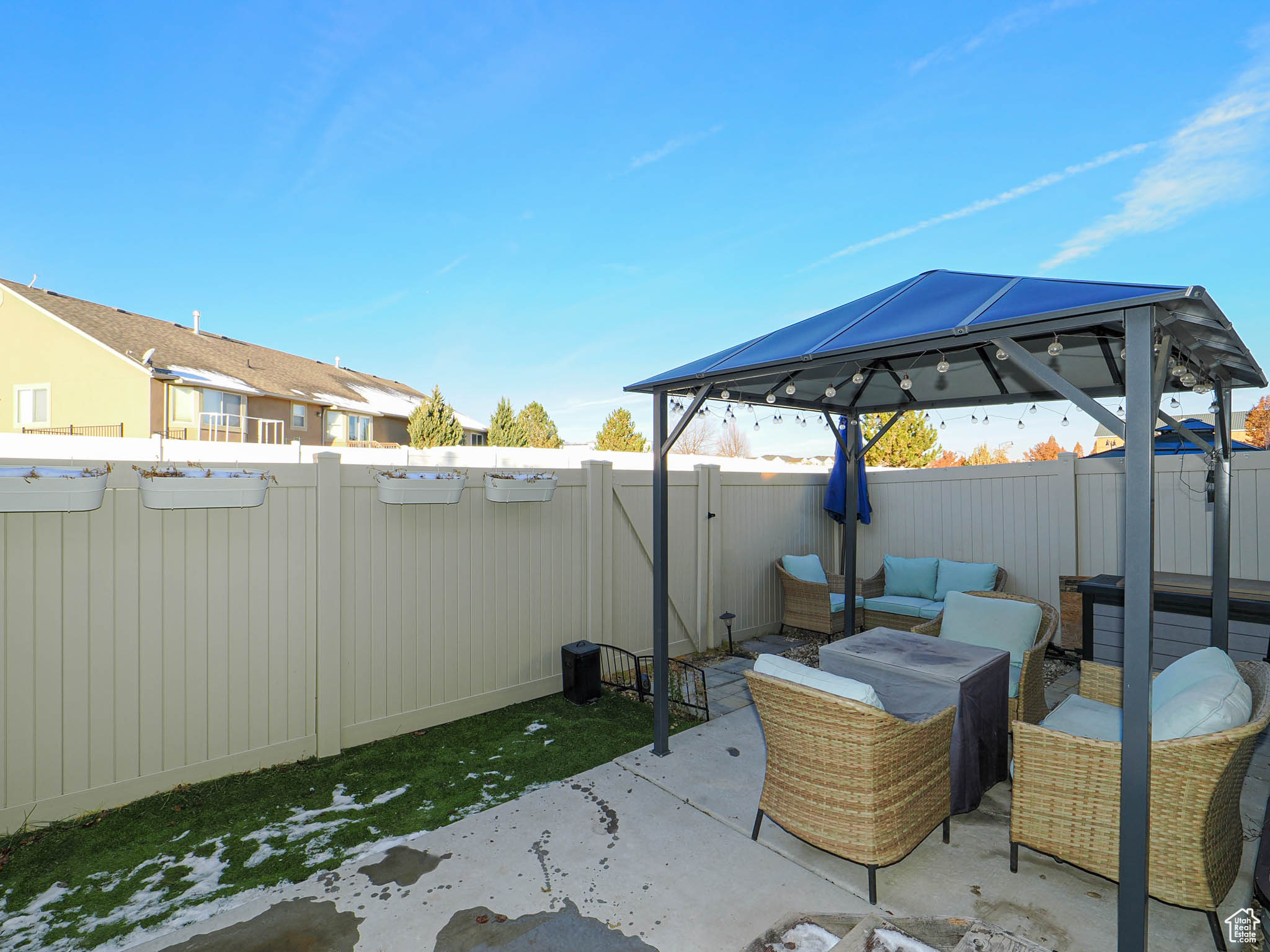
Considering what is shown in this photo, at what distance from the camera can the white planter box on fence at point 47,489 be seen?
238 centimetres

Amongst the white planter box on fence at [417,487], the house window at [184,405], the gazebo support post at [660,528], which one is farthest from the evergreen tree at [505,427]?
the gazebo support post at [660,528]

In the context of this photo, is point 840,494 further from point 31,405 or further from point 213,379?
point 31,405

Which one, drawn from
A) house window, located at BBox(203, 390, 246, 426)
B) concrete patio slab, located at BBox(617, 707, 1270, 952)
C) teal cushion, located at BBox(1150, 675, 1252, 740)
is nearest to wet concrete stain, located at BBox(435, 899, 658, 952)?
concrete patio slab, located at BBox(617, 707, 1270, 952)

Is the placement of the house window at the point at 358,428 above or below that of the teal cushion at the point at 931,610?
above

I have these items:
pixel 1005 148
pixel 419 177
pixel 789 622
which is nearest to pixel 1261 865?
pixel 789 622

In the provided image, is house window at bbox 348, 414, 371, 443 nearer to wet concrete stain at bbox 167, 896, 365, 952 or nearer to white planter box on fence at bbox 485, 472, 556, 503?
white planter box on fence at bbox 485, 472, 556, 503

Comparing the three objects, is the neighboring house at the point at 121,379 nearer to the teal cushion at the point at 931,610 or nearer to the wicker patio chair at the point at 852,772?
the teal cushion at the point at 931,610

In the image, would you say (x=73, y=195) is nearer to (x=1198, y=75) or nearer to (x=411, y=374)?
(x=411, y=374)

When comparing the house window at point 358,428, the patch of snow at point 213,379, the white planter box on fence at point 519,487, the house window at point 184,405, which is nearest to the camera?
the white planter box on fence at point 519,487

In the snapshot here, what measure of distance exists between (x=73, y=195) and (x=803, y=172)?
16214 millimetres

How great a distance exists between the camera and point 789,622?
254 inches

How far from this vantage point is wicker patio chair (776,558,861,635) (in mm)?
6027

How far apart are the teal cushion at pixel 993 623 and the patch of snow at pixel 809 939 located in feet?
7.72

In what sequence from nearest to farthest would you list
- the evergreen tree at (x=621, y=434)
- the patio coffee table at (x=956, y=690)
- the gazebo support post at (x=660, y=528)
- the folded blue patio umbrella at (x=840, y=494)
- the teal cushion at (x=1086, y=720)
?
the teal cushion at (x=1086, y=720) → the patio coffee table at (x=956, y=690) → the gazebo support post at (x=660, y=528) → the folded blue patio umbrella at (x=840, y=494) → the evergreen tree at (x=621, y=434)
